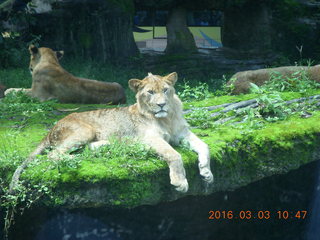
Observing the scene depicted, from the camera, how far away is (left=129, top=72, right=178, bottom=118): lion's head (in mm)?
5496

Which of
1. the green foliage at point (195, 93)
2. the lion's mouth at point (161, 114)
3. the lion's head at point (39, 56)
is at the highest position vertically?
the lion's mouth at point (161, 114)

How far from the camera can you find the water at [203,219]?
4.91m

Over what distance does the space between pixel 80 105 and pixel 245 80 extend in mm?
3104

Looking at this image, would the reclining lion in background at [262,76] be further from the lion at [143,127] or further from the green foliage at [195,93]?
the lion at [143,127]

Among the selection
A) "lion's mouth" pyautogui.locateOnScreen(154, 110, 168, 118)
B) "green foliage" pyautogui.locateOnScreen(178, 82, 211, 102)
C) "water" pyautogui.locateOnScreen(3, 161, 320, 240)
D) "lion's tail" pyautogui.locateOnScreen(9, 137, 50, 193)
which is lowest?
"water" pyautogui.locateOnScreen(3, 161, 320, 240)

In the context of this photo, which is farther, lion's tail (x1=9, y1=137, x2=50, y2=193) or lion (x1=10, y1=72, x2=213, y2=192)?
lion (x1=10, y1=72, x2=213, y2=192)

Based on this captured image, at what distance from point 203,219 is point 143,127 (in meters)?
1.14

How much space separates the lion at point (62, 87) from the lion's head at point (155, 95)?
389cm

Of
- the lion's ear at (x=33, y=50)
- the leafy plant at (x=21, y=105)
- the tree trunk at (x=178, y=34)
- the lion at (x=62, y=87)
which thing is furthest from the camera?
the tree trunk at (x=178, y=34)

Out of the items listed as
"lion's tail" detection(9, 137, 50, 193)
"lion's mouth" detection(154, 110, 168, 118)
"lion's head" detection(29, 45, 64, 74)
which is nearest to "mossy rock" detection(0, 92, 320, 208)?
"lion's tail" detection(9, 137, 50, 193)

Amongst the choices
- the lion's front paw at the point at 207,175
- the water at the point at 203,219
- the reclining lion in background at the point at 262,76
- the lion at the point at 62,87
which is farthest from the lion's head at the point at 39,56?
the lion's front paw at the point at 207,175

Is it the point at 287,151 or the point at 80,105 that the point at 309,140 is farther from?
the point at 80,105

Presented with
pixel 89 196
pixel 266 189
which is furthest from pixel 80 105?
pixel 89 196

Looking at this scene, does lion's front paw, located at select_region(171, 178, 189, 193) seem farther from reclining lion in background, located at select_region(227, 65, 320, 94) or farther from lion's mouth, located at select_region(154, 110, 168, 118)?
reclining lion in background, located at select_region(227, 65, 320, 94)
